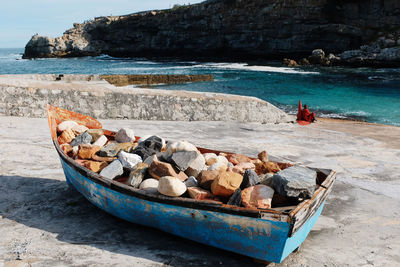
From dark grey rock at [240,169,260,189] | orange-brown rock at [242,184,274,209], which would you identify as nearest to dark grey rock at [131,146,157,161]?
dark grey rock at [240,169,260,189]

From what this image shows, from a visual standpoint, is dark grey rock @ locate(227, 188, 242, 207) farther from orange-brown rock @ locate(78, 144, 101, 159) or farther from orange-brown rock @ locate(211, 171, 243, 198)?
orange-brown rock @ locate(78, 144, 101, 159)

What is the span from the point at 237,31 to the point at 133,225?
62446 millimetres

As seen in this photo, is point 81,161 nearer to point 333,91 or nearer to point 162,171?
point 162,171

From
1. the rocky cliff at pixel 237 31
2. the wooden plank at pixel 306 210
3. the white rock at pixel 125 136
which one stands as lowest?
the wooden plank at pixel 306 210

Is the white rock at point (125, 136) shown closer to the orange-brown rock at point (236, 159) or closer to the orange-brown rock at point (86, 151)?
the orange-brown rock at point (86, 151)

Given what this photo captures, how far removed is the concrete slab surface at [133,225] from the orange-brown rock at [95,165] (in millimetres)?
510

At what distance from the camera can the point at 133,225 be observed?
10.8 feet

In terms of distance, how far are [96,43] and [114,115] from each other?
78.1 m

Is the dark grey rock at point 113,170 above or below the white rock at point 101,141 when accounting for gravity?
below

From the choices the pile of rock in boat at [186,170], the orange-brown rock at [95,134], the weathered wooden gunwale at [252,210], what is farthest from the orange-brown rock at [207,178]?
the orange-brown rock at [95,134]

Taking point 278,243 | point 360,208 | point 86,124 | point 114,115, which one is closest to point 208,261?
point 278,243

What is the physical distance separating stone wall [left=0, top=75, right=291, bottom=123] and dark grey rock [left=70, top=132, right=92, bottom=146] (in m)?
4.06

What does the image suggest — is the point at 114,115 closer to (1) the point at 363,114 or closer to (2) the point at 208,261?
(2) the point at 208,261

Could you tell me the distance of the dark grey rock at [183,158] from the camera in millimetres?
3205
